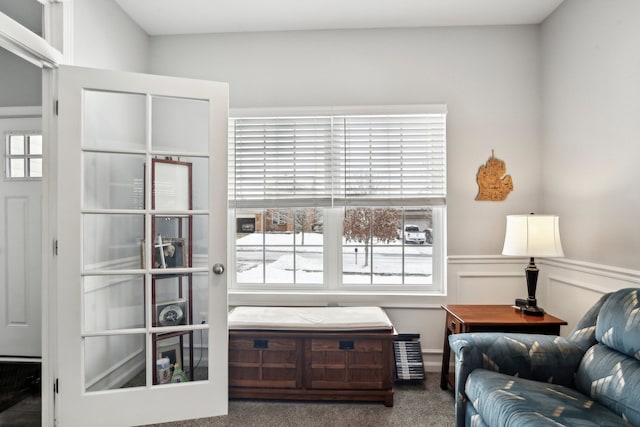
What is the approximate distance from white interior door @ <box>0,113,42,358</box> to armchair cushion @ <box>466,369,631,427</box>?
3.29 metres

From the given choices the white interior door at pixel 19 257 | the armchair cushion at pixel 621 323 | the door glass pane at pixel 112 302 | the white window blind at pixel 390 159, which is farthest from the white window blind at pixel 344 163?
the white interior door at pixel 19 257

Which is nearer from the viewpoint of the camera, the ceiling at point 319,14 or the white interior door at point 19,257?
the ceiling at point 319,14

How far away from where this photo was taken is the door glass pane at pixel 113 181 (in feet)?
6.77

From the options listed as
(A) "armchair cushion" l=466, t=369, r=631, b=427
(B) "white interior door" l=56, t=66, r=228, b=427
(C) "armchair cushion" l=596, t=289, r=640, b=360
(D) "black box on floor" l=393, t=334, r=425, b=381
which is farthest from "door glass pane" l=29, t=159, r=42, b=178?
(C) "armchair cushion" l=596, t=289, r=640, b=360

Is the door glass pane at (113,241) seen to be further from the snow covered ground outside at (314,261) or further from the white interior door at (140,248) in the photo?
the snow covered ground outside at (314,261)

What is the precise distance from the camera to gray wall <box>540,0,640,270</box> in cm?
202

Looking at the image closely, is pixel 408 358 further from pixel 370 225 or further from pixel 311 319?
pixel 370 225

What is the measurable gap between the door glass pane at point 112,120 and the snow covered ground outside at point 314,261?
3.99 feet

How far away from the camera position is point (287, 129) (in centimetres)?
290

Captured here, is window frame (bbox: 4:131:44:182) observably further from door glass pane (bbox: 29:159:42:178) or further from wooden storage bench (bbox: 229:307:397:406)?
wooden storage bench (bbox: 229:307:397:406)

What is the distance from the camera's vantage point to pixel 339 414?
7.27 feet

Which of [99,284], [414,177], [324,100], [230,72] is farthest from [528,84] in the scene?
[99,284]

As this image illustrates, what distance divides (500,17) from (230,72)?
217cm

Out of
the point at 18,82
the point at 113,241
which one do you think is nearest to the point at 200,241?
the point at 113,241
